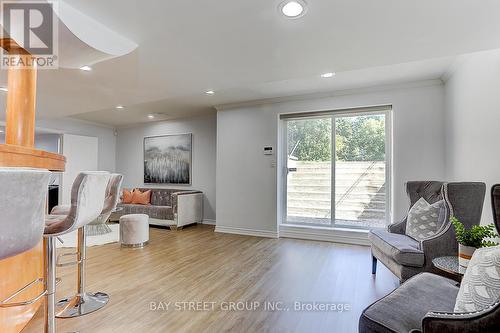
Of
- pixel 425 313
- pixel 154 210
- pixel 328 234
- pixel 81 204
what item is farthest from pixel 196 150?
pixel 425 313

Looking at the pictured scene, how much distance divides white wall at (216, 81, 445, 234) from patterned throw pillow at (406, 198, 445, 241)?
1190 mm

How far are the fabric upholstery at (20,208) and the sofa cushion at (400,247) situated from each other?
7.88 ft

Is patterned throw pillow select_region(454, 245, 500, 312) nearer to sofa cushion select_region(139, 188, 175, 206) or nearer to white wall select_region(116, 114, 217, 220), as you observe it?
white wall select_region(116, 114, 217, 220)

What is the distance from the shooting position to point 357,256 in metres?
3.44

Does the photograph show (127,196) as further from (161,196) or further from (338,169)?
(338,169)

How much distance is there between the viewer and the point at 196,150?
5.99 meters

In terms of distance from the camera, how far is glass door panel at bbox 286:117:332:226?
4.41 meters

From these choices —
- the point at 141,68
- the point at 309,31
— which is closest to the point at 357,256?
the point at 309,31

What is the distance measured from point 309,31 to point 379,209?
124 inches

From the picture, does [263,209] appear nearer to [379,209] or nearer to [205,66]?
[379,209]

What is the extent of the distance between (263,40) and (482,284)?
6.34ft

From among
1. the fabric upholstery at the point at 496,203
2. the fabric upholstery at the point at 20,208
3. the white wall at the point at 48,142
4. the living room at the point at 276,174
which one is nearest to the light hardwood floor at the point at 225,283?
the living room at the point at 276,174

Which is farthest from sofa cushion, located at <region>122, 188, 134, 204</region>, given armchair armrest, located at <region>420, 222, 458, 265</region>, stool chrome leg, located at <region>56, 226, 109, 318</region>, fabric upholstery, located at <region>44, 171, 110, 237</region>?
armchair armrest, located at <region>420, 222, 458, 265</region>

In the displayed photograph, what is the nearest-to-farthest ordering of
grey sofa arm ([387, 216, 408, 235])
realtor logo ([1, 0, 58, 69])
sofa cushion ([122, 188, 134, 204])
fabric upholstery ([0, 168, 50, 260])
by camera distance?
fabric upholstery ([0, 168, 50, 260])
realtor logo ([1, 0, 58, 69])
grey sofa arm ([387, 216, 408, 235])
sofa cushion ([122, 188, 134, 204])
